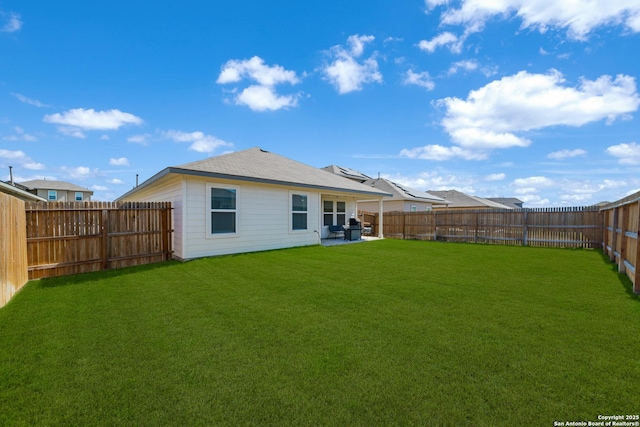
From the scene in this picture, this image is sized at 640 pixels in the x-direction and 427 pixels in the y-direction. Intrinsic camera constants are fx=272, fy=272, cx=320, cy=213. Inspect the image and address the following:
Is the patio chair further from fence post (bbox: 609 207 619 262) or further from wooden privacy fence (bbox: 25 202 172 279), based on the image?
fence post (bbox: 609 207 619 262)

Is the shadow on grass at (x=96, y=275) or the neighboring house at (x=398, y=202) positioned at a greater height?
the neighboring house at (x=398, y=202)

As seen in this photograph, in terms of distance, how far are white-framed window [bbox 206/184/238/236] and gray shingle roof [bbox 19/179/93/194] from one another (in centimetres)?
3784

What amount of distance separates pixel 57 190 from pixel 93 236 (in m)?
37.4

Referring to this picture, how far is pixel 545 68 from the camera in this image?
347 inches

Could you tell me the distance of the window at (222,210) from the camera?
846 cm

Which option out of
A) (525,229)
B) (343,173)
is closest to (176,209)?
(525,229)

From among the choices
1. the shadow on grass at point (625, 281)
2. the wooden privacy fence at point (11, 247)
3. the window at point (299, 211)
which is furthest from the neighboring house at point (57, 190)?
the shadow on grass at point (625, 281)

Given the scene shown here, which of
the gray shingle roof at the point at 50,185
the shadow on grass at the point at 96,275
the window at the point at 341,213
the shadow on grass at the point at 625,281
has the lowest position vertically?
the shadow on grass at the point at 96,275

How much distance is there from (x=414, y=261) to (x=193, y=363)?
21.9 feet

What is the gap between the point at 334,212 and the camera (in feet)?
47.3

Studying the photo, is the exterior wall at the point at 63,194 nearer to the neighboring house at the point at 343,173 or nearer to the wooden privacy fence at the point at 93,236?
the neighboring house at the point at 343,173

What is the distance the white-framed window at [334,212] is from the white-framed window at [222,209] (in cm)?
574

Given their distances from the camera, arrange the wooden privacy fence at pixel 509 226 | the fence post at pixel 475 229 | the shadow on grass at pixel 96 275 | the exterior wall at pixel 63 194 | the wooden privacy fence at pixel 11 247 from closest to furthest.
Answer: the wooden privacy fence at pixel 11 247, the shadow on grass at pixel 96 275, the wooden privacy fence at pixel 509 226, the fence post at pixel 475 229, the exterior wall at pixel 63 194

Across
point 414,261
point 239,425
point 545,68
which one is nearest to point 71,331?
point 239,425
